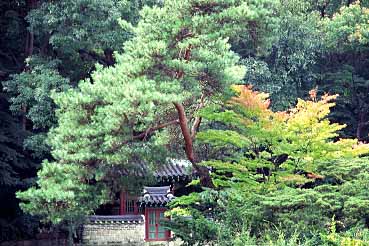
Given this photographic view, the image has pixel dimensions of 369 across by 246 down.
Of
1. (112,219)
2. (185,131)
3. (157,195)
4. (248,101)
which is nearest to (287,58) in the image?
(157,195)

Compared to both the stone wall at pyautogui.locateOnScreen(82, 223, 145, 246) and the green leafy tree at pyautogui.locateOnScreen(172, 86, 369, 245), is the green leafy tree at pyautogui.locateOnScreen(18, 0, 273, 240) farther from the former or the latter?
the stone wall at pyautogui.locateOnScreen(82, 223, 145, 246)

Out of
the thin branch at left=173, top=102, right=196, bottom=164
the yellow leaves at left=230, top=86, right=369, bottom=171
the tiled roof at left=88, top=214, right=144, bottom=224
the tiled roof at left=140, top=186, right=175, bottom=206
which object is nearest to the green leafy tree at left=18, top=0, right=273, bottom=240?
the thin branch at left=173, top=102, right=196, bottom=164

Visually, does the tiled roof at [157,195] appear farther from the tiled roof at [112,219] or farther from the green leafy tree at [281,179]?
the green leafy tree at [281,179]

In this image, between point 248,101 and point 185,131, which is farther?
point 248,101

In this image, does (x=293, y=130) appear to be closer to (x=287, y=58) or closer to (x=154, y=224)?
(x=287, y=58)

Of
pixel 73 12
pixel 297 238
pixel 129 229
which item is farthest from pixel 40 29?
pixel 297 238

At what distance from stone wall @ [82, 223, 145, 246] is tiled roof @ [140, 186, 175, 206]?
0.87 metres

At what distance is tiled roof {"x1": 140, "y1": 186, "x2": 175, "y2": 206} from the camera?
1730 cm

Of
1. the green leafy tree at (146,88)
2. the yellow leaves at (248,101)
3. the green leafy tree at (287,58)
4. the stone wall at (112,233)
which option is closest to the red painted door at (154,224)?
the stone wall at (112,233)

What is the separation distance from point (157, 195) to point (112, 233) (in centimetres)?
185

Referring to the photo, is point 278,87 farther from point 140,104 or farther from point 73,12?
point 140,104

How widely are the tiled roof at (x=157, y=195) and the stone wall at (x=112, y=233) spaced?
0.87 m

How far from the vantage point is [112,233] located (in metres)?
17.6

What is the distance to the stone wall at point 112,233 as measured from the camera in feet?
57.7
